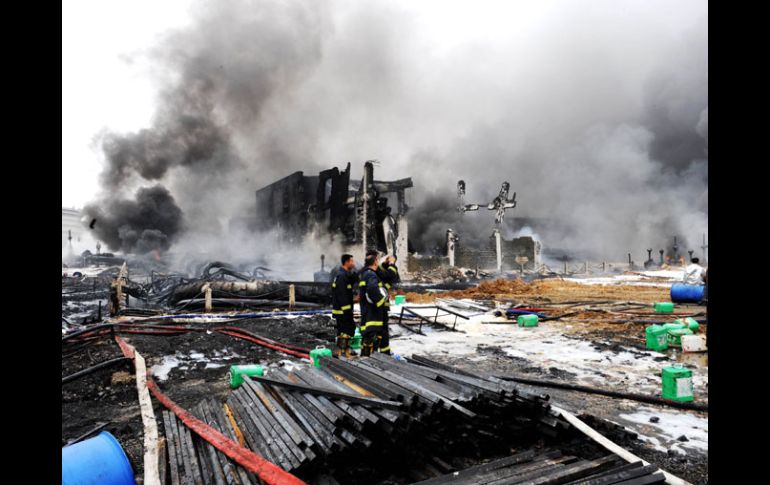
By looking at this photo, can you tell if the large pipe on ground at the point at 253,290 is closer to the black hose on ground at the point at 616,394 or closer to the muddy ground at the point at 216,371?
the muddy ground at the point at 216,371

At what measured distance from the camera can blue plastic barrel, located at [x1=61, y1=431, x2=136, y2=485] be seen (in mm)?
2848

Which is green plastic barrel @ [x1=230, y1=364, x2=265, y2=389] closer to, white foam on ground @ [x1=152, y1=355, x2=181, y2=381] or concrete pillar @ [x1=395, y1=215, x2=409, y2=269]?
white foam on ground @ [x1=152, y1=355, x2=181, y2=381]

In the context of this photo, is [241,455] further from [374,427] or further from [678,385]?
[678,385]

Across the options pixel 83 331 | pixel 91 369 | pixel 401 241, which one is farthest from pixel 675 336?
pixel 401 241

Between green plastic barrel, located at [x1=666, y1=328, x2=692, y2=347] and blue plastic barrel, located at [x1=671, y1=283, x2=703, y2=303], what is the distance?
640 centimetres

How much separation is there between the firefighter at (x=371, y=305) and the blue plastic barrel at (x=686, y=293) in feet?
36.1

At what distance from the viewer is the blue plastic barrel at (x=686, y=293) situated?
533 inches

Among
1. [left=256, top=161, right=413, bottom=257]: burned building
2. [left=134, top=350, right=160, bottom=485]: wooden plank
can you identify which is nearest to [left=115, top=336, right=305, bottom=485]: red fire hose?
[left=134, top=350, right=160, bottom=485]: wooden plank

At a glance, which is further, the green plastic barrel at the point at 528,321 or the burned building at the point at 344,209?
the burned building at the point at 344,209

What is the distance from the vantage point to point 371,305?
278 inches

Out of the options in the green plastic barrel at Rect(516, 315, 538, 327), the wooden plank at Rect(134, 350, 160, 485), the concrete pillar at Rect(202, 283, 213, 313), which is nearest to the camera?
the wooden plank at Rect(134, 350, 160, 485)

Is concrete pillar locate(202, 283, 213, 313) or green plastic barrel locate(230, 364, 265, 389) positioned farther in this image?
concrete pillar locate(202, 283, 213, 313)

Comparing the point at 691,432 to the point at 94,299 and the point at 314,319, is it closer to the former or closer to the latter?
the point at 314,319

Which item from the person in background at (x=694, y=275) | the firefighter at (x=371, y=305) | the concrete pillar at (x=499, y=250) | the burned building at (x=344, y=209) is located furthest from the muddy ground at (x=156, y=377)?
the concrete pillar at (x=499, y=250)
